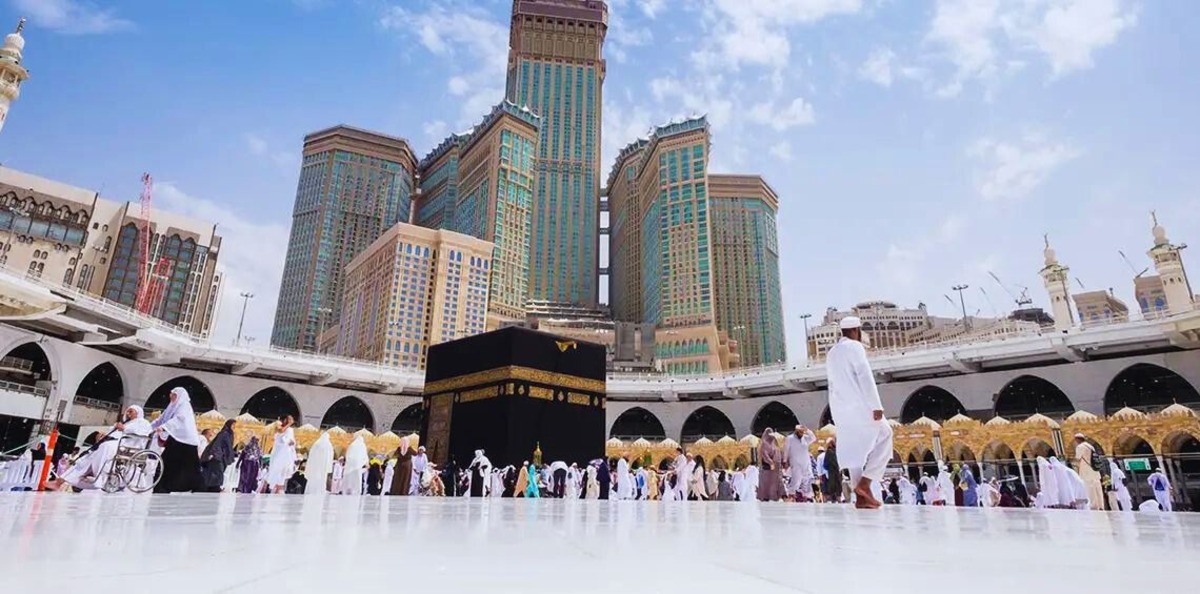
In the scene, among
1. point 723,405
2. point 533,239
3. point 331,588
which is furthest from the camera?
point 533,239

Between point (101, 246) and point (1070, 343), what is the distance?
63792mm

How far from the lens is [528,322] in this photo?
63.1 metres

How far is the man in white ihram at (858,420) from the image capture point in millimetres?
4375

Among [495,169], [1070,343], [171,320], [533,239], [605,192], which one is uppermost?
[605,192]

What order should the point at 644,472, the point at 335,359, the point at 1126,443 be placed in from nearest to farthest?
the point at 644,472 → the point at 1126,443 → the point at 335,359

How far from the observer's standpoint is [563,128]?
80.7 m

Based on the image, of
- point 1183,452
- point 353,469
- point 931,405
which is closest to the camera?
point 353,469

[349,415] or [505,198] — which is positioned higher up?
[505,198]

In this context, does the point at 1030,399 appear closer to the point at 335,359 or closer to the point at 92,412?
the point at 335,359

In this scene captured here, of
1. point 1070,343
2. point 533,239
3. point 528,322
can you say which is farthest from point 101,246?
point 1070,343

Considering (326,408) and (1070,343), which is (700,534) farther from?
(326,408)

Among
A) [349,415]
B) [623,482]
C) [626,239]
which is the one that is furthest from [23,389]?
[626,239]

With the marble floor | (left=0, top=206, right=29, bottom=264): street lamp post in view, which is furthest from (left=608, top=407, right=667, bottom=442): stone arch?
(left=0, top=206, right=29, bottom=264): street lamp post

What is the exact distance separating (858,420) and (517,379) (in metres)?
10.4
